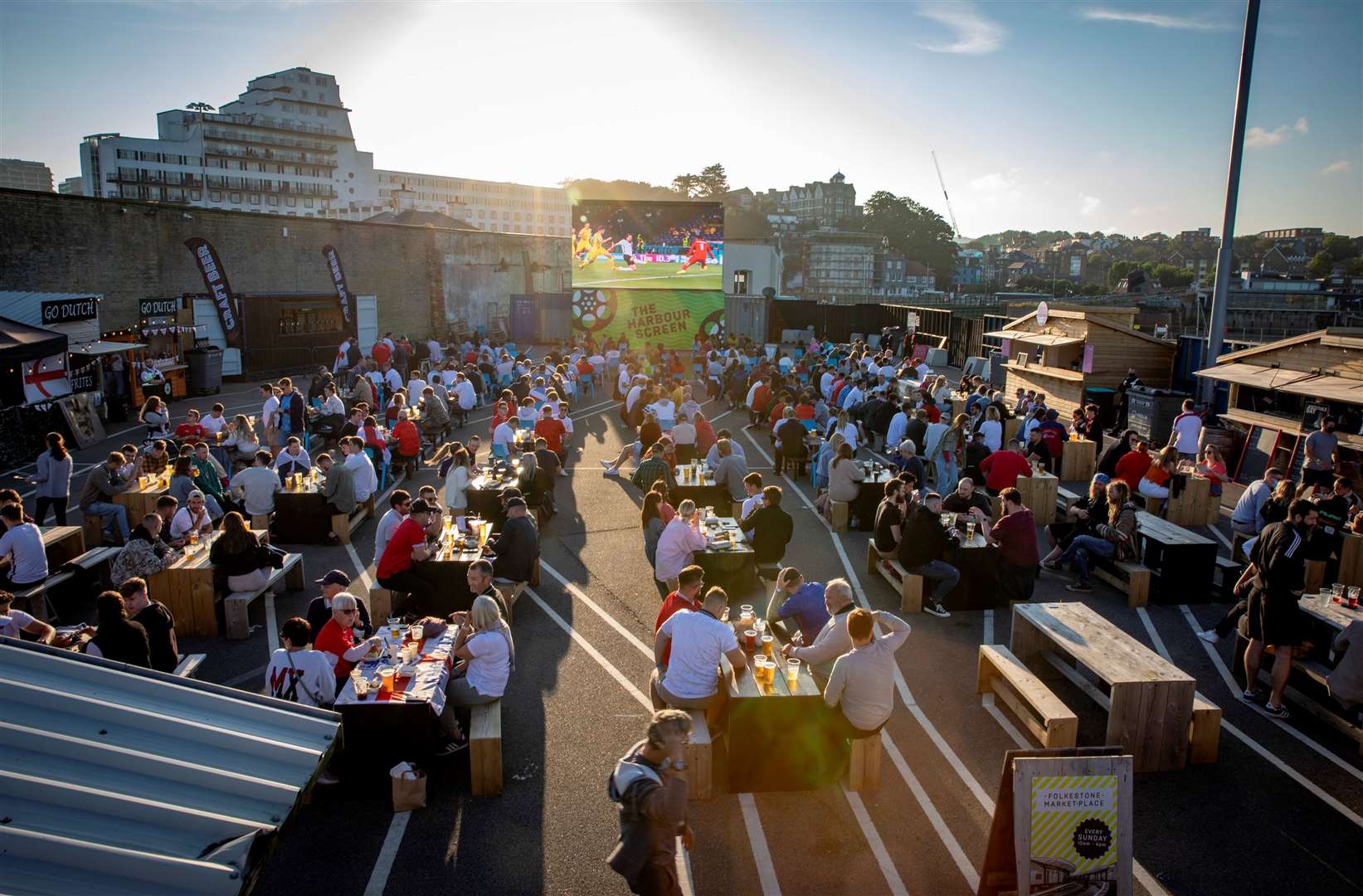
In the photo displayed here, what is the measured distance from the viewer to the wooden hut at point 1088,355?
18.1m

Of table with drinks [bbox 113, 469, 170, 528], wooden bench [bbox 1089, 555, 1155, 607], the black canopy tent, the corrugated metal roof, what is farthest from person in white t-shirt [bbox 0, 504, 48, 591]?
wooden bench [bbox 1089, 555, 1155, 607]

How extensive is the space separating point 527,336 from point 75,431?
21000 mm

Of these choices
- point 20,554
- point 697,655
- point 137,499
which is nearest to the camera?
point 697,655

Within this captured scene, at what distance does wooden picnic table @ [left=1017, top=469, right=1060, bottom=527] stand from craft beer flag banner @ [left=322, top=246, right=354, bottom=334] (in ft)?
81.2

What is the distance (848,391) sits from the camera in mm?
18266

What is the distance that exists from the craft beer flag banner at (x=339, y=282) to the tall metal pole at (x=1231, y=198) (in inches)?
1024

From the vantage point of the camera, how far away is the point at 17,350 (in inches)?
581

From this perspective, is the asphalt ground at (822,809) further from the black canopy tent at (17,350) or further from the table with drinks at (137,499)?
the black canopy tent at (17,350)

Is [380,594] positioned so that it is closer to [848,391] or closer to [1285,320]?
[848,391]

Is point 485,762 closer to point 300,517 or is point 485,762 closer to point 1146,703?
point 1146,703

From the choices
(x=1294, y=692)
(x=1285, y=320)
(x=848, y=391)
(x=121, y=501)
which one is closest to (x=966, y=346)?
(x=848, y=391)

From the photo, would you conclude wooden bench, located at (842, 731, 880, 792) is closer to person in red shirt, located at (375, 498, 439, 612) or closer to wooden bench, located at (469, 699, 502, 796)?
wooden bench, located at (469, 699, 502, 796)

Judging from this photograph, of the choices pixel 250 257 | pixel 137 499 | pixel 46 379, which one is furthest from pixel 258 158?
pixel 137 499

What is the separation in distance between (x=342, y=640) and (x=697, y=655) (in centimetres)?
278
